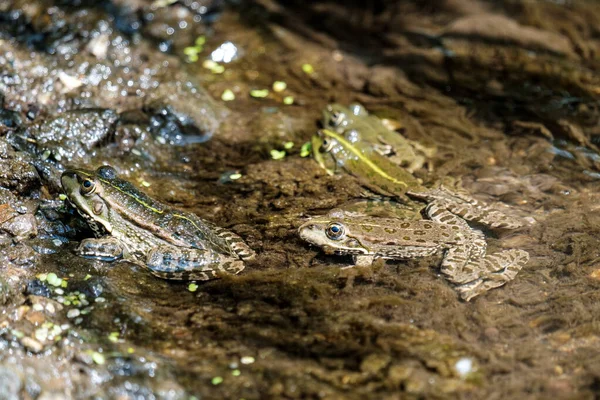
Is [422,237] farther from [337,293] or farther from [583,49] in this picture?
[583,49]

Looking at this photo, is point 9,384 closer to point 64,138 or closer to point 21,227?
point 21,227

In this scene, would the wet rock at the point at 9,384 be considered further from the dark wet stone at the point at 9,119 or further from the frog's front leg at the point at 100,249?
the dark wet stone at the point at 9,119

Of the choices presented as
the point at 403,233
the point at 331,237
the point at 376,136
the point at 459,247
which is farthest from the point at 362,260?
the point at 376,136

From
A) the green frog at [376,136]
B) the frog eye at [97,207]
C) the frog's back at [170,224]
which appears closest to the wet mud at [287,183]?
the green frog at [376,136]

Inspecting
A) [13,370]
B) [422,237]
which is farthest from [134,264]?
[422,237]

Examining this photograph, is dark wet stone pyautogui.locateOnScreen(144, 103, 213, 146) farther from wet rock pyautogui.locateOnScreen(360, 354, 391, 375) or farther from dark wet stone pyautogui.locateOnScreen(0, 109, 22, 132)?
wet rock pyautogui.locateOnScreen(360, 354, 391, 375)

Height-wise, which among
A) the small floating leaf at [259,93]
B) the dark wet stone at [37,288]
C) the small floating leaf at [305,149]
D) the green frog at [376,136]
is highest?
the dark wet stone at [37,288]

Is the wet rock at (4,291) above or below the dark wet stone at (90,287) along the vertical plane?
above
